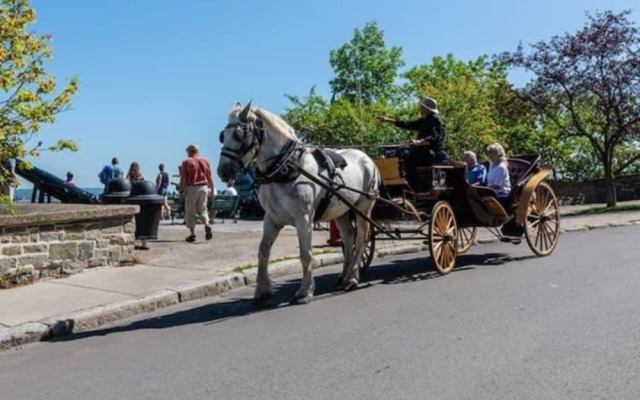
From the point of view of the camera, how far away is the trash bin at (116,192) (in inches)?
504

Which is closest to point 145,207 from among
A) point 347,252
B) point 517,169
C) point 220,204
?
point 347,252

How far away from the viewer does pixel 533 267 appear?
9680 millimetres

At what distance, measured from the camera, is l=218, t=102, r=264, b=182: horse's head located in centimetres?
721

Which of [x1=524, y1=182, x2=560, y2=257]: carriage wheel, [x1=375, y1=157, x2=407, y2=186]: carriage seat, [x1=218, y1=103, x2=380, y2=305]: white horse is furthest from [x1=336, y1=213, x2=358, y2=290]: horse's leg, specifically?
[x1=524, y1=182, x2=560, y2=257]: carriage wheel

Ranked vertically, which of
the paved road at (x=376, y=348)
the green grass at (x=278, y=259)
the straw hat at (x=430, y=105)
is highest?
the straw hat at (x=430, y=105)

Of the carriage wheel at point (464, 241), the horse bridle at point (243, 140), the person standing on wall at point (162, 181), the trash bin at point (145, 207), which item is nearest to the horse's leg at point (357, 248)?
the horse bridle at point (243, 140)

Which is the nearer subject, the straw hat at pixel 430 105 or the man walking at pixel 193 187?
the straw hat at pixel 430 105

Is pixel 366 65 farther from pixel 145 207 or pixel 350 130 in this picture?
pixel 145 207

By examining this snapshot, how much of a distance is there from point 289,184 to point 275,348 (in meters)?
2.37

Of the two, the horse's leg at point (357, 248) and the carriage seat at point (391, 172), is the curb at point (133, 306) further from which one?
the carriage seat at point (391, 172)

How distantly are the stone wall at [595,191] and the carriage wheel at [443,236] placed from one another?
22.1 metres

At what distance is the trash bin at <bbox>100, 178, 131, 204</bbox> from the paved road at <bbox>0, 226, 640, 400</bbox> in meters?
5.17

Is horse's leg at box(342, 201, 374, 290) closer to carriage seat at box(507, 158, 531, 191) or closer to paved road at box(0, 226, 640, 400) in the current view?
paved road at box(0, 226, 640, 400)

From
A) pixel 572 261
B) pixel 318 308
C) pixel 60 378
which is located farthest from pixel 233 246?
pixel 60 378
